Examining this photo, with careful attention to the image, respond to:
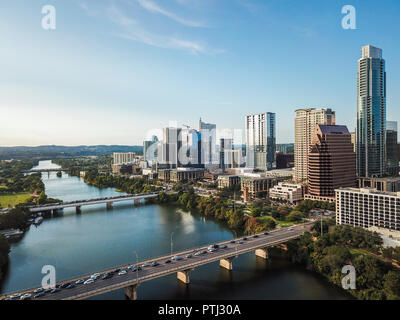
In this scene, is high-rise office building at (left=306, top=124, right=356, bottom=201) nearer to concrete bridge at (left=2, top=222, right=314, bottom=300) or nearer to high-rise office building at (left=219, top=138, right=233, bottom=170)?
concrete bridge at (left=2, top=222, right=314, bottom=300)

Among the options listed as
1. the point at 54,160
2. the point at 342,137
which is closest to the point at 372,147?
the point at 342,137

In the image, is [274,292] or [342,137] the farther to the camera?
[342,137]

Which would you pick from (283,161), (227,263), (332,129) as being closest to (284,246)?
(227,263)

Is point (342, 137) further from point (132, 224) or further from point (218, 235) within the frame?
point (132, 224)

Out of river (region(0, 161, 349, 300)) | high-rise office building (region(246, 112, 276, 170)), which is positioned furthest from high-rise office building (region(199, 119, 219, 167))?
river (region(0, 161, 349, 300))

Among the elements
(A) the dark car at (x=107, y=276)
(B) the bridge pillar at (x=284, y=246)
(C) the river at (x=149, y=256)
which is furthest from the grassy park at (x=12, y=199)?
(B) the bridge pillar at (x=284, y=246)

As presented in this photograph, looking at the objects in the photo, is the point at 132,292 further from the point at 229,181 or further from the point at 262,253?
the point at 229,181
